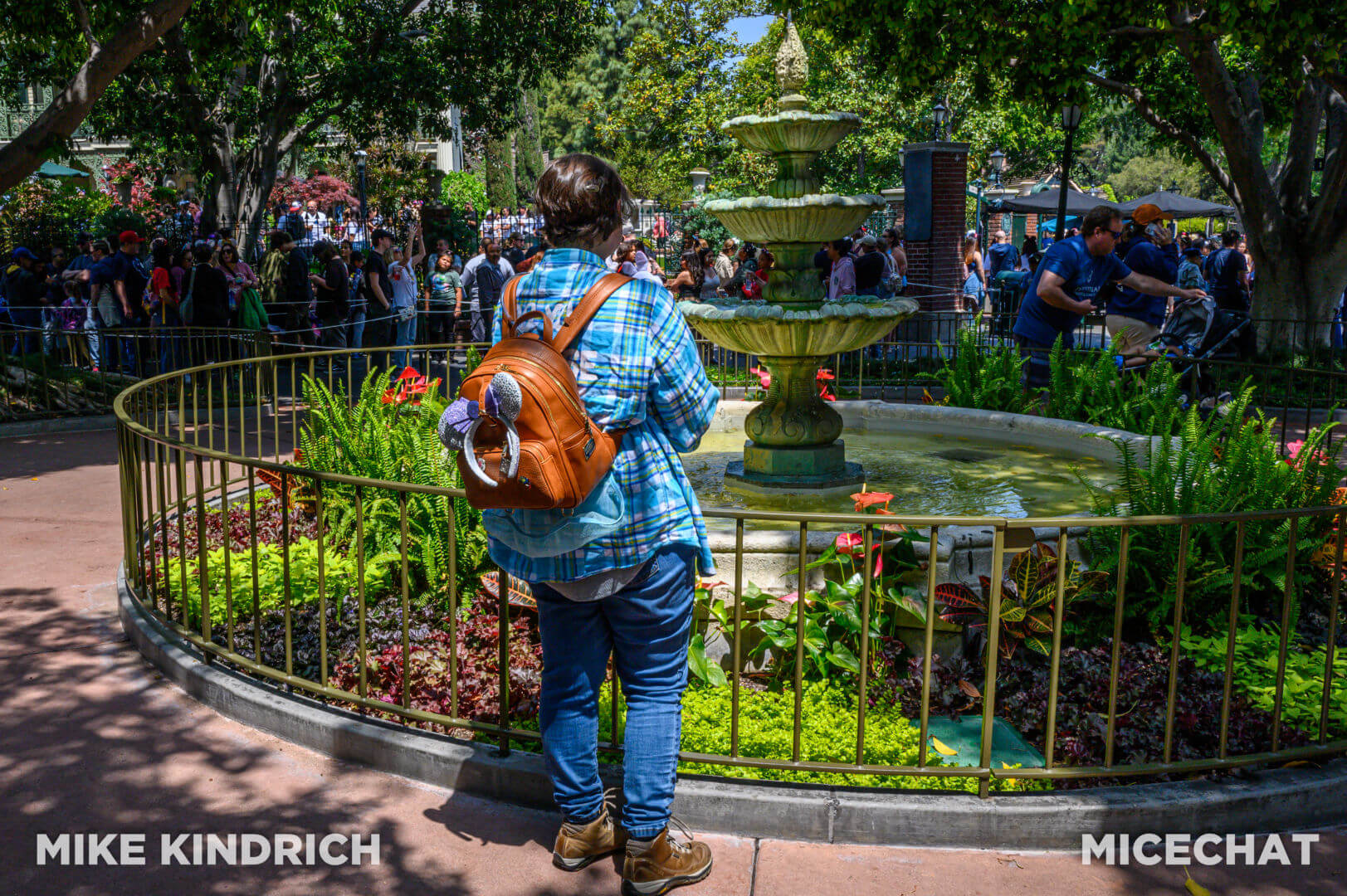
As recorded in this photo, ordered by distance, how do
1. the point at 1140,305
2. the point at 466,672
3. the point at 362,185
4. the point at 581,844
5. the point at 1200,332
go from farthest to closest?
1. the point at 362,185
2. the point at 1200,332
3. the point at 1140,305
4. the point at 466,672
5. the point at 581,844

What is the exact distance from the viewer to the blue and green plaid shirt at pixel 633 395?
3.12 meters

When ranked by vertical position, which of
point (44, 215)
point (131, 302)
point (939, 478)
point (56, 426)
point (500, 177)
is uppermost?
point (500, 177)

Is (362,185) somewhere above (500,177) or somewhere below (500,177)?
below

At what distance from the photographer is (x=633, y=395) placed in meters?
3.16

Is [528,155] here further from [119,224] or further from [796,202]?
[796,202]

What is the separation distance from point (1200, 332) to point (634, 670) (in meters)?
9.30

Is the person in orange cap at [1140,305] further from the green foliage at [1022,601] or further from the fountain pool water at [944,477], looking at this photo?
the green foliage at [1022,601]

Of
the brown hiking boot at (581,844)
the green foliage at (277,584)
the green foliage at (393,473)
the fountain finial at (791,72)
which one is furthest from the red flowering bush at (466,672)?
the fountain finial at (791,72)

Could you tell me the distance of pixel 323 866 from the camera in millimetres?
3564

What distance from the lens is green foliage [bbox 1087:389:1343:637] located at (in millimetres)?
5020

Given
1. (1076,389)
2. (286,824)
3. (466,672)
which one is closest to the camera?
(286,824)

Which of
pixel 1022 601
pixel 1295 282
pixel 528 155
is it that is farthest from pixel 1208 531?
pixel 528 155

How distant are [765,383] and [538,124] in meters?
64.7

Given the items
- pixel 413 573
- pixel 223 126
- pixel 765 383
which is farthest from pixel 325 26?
pixel 413 573
